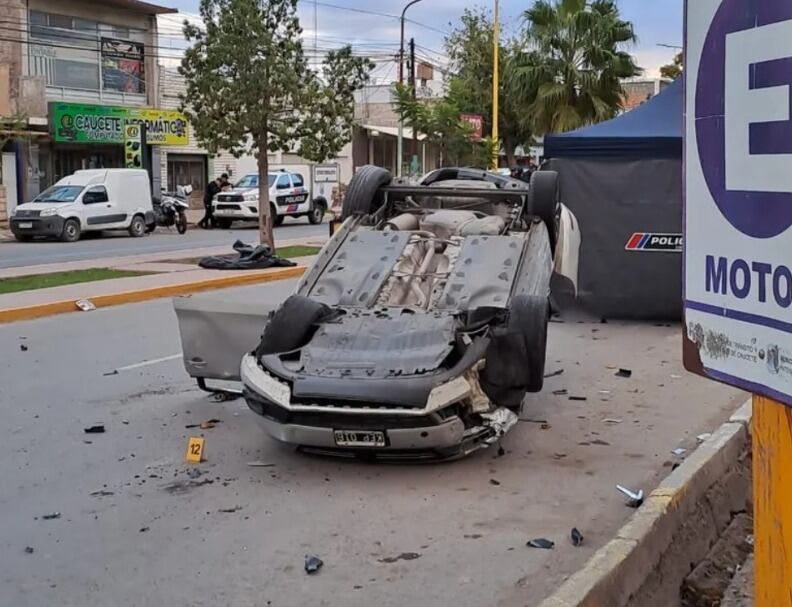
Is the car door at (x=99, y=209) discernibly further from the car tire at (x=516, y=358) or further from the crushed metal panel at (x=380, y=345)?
the car tire at (x=516, y=358)

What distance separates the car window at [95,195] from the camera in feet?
96.7

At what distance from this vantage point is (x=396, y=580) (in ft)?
15.6

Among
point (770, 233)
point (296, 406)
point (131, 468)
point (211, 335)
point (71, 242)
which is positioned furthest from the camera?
point (71, 242)

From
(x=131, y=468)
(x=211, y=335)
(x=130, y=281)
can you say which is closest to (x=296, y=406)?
(x=131, y=468)

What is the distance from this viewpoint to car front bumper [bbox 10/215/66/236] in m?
28.1

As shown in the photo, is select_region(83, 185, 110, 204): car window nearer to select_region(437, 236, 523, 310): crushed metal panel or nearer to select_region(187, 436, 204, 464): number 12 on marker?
select_region(437, 236, 523, 310): crushed metal panel

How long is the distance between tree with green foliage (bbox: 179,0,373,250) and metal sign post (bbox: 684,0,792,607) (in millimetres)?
18932

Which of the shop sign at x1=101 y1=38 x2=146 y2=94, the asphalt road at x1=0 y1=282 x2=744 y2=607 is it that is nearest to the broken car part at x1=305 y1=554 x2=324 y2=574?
the asphalt road at x1=0 y1=282 x2=744 y2=607

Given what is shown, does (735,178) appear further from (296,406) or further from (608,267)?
Result: (608,267)

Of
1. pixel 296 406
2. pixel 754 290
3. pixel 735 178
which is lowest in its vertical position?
pixel 296 406

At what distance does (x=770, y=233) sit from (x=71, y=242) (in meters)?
28.3

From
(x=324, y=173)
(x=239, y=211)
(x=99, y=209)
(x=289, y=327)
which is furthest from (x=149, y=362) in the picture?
(x=324, y=173)

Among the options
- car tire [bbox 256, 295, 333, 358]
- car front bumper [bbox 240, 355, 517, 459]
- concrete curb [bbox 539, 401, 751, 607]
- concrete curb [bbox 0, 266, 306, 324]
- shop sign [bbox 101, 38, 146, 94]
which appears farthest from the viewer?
shop sign [bbox 101, 38, 146, 94]

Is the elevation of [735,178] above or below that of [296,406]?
above
